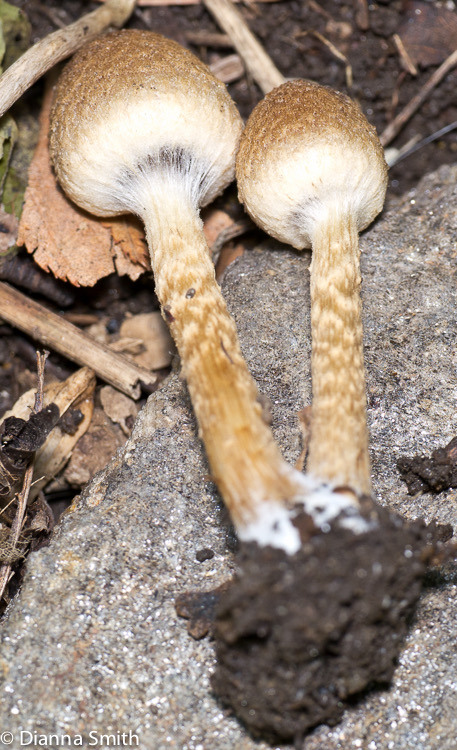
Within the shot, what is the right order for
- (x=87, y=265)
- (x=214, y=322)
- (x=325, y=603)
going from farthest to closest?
(x=87, y=265), (x=214, y=322), (x=325, y=603)

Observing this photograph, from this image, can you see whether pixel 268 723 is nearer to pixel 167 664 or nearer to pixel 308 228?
pixel 167 664

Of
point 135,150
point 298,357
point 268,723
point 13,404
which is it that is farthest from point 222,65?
point 268,723

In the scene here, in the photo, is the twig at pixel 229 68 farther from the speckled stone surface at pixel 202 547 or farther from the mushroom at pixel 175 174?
the speckled stone surface at pixel 202 547

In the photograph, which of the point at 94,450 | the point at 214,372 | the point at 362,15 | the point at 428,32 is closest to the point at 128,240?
the point at 94,450

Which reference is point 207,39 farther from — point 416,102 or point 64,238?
point 64,238

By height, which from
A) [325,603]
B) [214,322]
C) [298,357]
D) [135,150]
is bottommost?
[298,357]

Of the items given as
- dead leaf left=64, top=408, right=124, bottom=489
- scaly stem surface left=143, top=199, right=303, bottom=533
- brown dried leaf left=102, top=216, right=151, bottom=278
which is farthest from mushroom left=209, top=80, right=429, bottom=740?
dead leaf left=64, top=408, right=124, bottom=489

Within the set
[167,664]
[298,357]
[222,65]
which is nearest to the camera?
[167,664]

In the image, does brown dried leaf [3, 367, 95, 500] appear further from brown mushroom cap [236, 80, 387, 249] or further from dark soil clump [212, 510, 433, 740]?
dark soil clump [212, 510, 433, 740]
